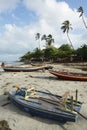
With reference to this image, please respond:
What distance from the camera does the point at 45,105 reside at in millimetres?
12141

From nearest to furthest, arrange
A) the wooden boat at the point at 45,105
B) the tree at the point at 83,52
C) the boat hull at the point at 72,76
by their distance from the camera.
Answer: the wooden boat at the point at 45,105
the boat hull at the point at 72,76
the tree at the point at 83,52

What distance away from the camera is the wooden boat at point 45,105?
35.6 ft

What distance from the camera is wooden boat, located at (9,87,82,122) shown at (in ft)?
35.6

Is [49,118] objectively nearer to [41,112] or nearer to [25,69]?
[41,112]

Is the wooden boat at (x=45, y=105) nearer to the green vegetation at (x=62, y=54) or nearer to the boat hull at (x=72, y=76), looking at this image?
the boat hull at (x=72, y=76)

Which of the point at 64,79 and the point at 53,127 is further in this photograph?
the point at 64,79

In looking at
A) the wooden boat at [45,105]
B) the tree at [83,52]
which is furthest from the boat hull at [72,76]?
the tree at [83,52]

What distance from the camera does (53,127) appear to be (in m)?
10.6

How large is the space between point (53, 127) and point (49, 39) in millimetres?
93223

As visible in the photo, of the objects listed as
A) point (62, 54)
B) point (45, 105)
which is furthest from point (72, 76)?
point (62, 54)

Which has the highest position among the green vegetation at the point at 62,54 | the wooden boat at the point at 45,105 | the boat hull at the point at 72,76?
the green vegetation at the point at 62,54

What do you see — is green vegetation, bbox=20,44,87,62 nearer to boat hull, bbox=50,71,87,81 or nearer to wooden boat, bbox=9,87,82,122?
boat hull, bbox=50,71,87,81

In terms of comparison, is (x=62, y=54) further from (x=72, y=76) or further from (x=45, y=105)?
(x=45, y=105)

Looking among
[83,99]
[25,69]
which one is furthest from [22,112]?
[25,69]
